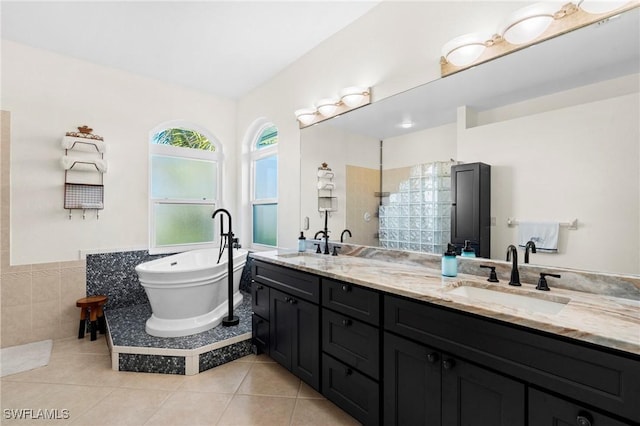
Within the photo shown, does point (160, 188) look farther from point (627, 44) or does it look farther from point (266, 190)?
point (627, 44)

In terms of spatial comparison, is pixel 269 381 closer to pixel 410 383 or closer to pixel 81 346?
pixel 410 383

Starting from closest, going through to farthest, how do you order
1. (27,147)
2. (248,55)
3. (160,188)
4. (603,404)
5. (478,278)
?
(603,404) < (478,278) < (27,147) < (248,55) < (160,188)

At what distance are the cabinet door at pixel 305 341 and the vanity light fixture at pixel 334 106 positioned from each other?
1.68 m

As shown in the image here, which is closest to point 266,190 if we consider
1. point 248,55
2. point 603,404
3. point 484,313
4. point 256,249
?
point 256,249

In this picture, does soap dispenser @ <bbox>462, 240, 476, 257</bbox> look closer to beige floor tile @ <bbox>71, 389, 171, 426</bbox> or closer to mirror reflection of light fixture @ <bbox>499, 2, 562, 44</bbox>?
mirror reflection of light fixture @ <bbox>499, 2, 562, 44</bbox>

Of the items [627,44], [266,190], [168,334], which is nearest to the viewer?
[627,44]

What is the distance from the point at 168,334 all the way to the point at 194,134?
265cm

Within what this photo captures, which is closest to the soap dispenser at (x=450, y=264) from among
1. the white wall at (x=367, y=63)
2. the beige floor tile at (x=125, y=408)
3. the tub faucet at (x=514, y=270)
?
the tub faucet at (x=514, y=270)

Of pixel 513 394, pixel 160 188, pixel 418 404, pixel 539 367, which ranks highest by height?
pixel 160 188

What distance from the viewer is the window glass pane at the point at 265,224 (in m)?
3.79

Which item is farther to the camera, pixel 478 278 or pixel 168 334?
pixel 168 334

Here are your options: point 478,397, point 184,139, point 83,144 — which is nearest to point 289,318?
point 478,397

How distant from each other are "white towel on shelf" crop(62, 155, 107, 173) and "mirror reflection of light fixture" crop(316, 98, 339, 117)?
7.89 feet

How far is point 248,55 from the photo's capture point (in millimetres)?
3043
